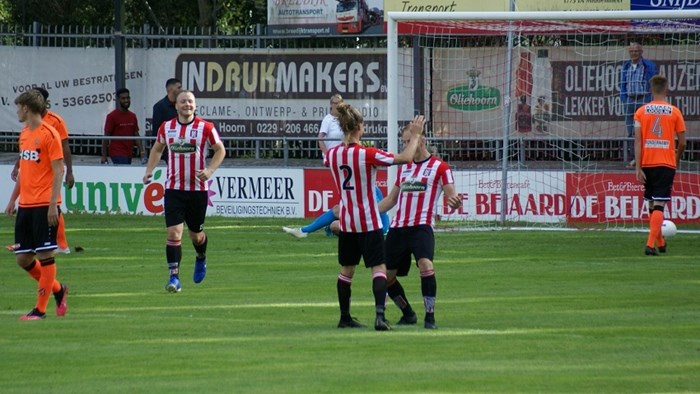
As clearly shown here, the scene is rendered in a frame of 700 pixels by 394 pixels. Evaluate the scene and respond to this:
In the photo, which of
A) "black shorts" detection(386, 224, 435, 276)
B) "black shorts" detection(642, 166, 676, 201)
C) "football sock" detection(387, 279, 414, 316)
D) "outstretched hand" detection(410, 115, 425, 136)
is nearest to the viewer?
"outstretched hand" detection(410, 115, 425, 136)

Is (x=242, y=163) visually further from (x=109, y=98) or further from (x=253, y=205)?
(x=109, y=98)

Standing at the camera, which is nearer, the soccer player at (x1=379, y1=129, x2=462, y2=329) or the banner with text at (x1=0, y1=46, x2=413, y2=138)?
the soccer player at (x1=379, y1=129, x2=462, y2=329)

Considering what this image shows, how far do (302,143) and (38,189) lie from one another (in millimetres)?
15555

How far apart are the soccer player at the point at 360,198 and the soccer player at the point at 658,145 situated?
726 cm

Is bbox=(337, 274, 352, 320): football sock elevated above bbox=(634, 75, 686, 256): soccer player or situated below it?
below

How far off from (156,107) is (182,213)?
8.29 m

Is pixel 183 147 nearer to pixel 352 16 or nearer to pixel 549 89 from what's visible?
pixel 549 89

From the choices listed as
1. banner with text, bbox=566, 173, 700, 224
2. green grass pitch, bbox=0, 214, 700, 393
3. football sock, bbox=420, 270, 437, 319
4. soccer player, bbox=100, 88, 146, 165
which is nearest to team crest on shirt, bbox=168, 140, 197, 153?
green grass pitch, bbox=0, 214, 700, 393

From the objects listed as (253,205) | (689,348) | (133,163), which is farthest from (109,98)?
(689,348)

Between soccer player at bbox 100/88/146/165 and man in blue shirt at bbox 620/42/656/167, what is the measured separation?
858 cm

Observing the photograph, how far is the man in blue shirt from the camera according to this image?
22922 mm

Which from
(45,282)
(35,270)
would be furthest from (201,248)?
(45,282)

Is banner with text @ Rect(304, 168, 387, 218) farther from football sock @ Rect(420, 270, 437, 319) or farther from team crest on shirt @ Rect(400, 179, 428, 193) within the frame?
football sock @ Rect(420, 270, 437, 319)

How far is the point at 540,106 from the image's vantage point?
25.2m
